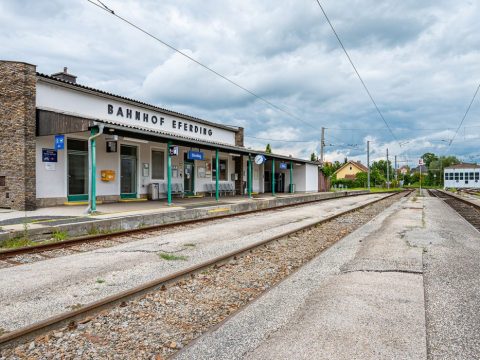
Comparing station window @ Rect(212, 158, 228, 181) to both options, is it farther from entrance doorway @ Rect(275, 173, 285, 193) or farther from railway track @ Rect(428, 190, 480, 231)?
railway track @ Rect(428, 190, 480, 231)

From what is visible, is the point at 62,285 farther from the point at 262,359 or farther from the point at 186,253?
the point at 262,359

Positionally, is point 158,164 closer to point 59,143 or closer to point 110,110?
point 110,110

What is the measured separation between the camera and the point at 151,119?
69.1ft

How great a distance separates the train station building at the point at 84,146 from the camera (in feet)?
44.3

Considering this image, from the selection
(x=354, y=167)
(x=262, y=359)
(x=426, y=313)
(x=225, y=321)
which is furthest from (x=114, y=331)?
(x=354, y=167)

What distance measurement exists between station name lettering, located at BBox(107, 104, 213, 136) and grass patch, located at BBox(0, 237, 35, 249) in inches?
422

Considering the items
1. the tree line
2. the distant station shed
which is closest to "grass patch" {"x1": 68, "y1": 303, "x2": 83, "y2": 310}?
the tree line

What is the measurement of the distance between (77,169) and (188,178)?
7990mm

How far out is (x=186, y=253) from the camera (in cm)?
754

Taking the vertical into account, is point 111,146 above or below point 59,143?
above

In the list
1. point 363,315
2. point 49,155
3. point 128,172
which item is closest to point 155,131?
point 128,172

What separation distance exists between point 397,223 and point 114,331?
1108cm

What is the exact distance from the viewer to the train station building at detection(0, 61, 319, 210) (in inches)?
532

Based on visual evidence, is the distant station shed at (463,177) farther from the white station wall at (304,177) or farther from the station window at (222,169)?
the station window at (222,169)
